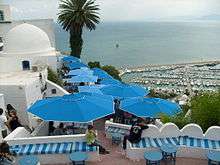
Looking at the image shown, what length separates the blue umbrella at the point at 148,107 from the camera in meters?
15.8

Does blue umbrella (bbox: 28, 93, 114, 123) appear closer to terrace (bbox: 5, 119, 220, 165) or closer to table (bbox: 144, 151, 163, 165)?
terrace (bbox: 5, 119, 220, 165)

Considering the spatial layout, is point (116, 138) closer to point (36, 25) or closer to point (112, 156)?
point (112, 156)

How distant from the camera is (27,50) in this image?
88.7ft

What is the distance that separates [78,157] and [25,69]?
15918 millimetres

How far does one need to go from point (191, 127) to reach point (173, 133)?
2.42 ft

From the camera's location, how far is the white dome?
2714 centimetres

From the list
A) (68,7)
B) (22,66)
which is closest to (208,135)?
(22,66)

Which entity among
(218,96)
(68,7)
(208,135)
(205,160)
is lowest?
(205,160)

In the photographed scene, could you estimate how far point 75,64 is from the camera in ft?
105

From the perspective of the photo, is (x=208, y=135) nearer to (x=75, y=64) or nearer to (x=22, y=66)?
(x=22, y=66)

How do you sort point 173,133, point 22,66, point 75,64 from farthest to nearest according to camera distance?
point 75,64 → point 22,66 → point 173,133

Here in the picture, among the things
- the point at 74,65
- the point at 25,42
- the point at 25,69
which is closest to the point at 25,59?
the point at 25,69

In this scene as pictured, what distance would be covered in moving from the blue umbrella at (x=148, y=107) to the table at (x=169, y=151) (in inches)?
143

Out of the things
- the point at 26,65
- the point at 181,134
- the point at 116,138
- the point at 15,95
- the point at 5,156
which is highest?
the point at 26,65
